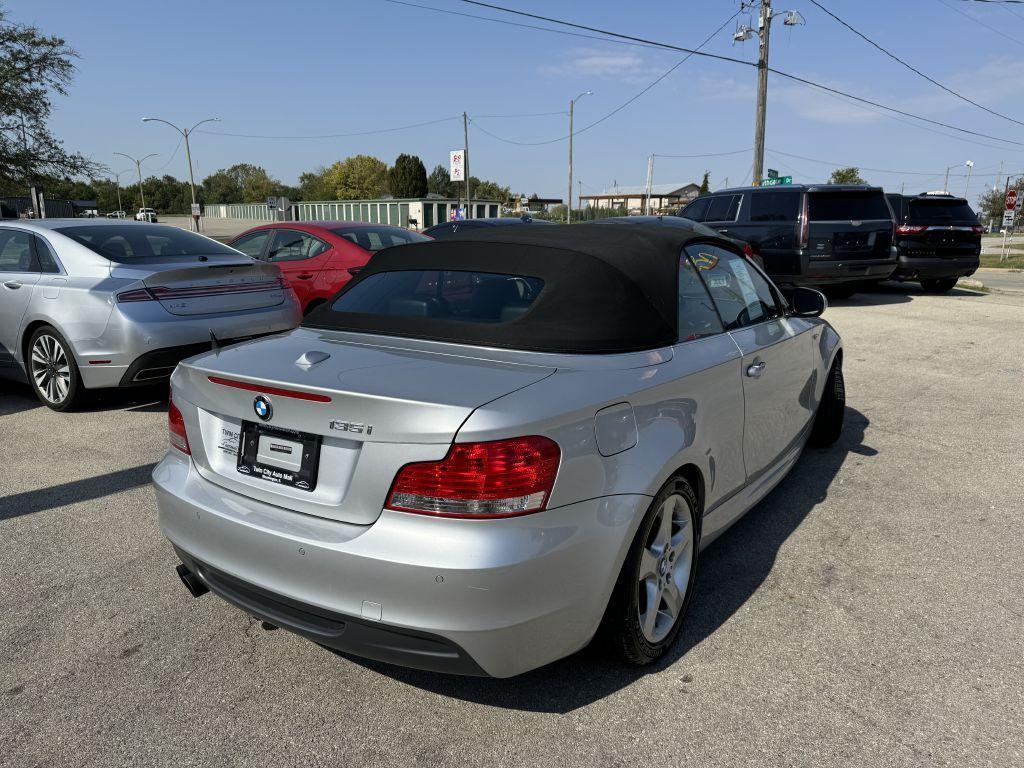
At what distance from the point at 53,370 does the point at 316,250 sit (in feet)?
10.8

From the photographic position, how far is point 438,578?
81.2 inches

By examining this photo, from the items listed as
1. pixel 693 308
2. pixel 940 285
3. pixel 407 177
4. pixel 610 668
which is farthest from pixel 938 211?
pixel 407 177

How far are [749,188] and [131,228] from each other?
33.4ft

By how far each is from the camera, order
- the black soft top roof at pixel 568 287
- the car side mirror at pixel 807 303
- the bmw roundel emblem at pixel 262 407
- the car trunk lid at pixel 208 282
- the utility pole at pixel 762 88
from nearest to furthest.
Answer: the bmw roundel emblem at pixel 262 407 < the black soft top roof at pixel 568 287 < the car side mirror at pixel 807 303 < the car trunk lid at pixel 208 282 < the utility pole at pixel 762 88

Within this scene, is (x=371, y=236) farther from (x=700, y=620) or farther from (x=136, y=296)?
(x=700, y=620)

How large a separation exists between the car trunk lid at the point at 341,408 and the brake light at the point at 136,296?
3.50 m

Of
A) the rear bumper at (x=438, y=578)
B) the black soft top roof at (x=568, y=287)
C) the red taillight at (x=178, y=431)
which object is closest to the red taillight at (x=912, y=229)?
the black soft top roof at (x=568, y=287)

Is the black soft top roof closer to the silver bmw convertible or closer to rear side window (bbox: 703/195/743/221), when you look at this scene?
the silver bmw convertible

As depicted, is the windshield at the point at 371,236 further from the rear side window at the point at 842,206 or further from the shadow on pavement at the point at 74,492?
the rear side window at the point at 842,206

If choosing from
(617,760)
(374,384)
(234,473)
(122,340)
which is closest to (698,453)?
(617,760)

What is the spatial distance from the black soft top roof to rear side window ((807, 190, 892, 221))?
9.67m

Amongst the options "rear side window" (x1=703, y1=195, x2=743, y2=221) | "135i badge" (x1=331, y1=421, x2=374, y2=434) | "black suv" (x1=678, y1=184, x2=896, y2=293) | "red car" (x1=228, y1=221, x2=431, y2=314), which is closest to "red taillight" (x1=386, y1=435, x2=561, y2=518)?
"135i badge" (x1=331, y1=421, x2=374, y2=434)

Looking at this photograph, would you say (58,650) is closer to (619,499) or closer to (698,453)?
(619,499)

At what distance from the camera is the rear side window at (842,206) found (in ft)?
39.4
